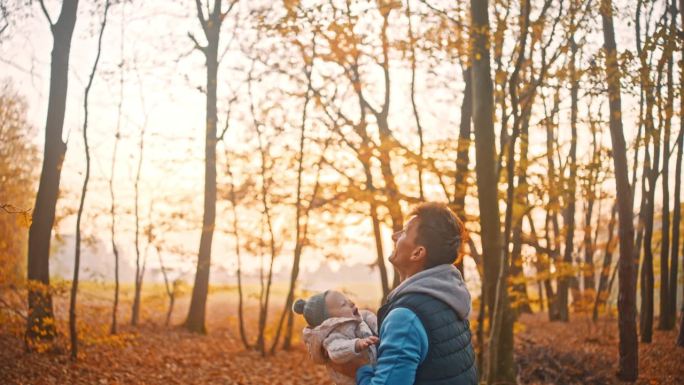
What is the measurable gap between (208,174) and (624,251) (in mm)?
11189

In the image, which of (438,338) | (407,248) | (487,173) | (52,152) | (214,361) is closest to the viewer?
(438,338)

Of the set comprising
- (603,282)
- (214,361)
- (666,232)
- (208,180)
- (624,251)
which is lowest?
(214,361)

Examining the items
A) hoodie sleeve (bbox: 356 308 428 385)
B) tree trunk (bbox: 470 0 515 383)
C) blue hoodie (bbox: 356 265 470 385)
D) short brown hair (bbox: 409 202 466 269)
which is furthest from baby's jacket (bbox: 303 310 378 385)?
tree trunk (bbox: 470 0 515 383)

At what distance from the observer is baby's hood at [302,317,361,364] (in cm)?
225

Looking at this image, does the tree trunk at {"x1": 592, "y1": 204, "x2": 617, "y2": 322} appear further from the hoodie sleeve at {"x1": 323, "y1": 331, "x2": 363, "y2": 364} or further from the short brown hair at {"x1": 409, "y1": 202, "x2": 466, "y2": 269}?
the hoodie sleeve at {"x1": 323, "y1": 331, "x2": 363, "y2": 364}

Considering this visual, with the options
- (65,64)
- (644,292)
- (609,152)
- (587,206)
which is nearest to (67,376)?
(65,64)

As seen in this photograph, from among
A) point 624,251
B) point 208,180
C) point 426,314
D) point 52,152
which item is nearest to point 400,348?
point 426,314

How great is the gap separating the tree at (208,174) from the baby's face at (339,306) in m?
14.0

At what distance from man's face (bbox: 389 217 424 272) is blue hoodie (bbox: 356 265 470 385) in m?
0.11

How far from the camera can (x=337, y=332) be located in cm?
227

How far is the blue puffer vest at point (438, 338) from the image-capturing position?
6.32ft

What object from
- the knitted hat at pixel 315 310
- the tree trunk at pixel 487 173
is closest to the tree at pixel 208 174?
the tree trunk at pixel 487 173

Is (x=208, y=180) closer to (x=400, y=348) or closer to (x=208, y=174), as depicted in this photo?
(x=208, y=174)

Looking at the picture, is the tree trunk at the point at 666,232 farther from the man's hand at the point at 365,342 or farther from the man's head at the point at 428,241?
the man's hand at the point at 365,342
